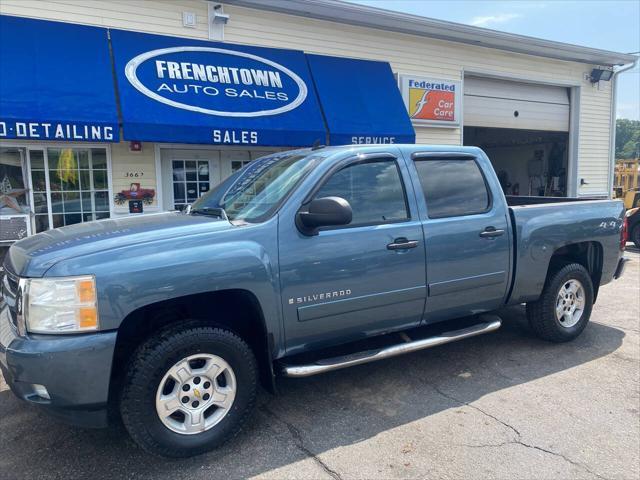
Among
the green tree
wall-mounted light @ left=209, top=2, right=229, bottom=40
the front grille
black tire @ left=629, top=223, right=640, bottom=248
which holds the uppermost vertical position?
the green tree

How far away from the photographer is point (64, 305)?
107 inches

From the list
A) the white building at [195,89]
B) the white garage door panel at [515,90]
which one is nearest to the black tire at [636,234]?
the white garage door panel at [515,90]

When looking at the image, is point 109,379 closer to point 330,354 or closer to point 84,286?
point 84,286

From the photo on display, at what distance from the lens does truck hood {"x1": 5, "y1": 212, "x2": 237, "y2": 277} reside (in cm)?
285

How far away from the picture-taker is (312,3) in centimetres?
1017

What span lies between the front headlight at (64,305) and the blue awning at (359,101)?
764cm

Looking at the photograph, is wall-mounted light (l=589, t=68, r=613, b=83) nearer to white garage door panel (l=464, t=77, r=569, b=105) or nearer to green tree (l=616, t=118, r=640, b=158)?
white garage door panel (l=464, t=77, r=569, b=105)

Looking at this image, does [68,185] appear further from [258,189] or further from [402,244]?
[402,244]

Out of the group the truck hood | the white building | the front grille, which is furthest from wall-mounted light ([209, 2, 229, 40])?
the front grille

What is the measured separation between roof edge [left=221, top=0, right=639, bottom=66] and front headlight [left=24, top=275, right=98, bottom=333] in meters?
8.31

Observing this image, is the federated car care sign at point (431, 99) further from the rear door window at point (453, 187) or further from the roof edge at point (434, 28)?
the rear door window at point (453, 187)

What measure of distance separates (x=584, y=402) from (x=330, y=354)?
80.4 inches

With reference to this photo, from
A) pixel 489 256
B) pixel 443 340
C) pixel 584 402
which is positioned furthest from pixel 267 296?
pixel 584 402

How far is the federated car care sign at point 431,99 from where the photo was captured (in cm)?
1184
